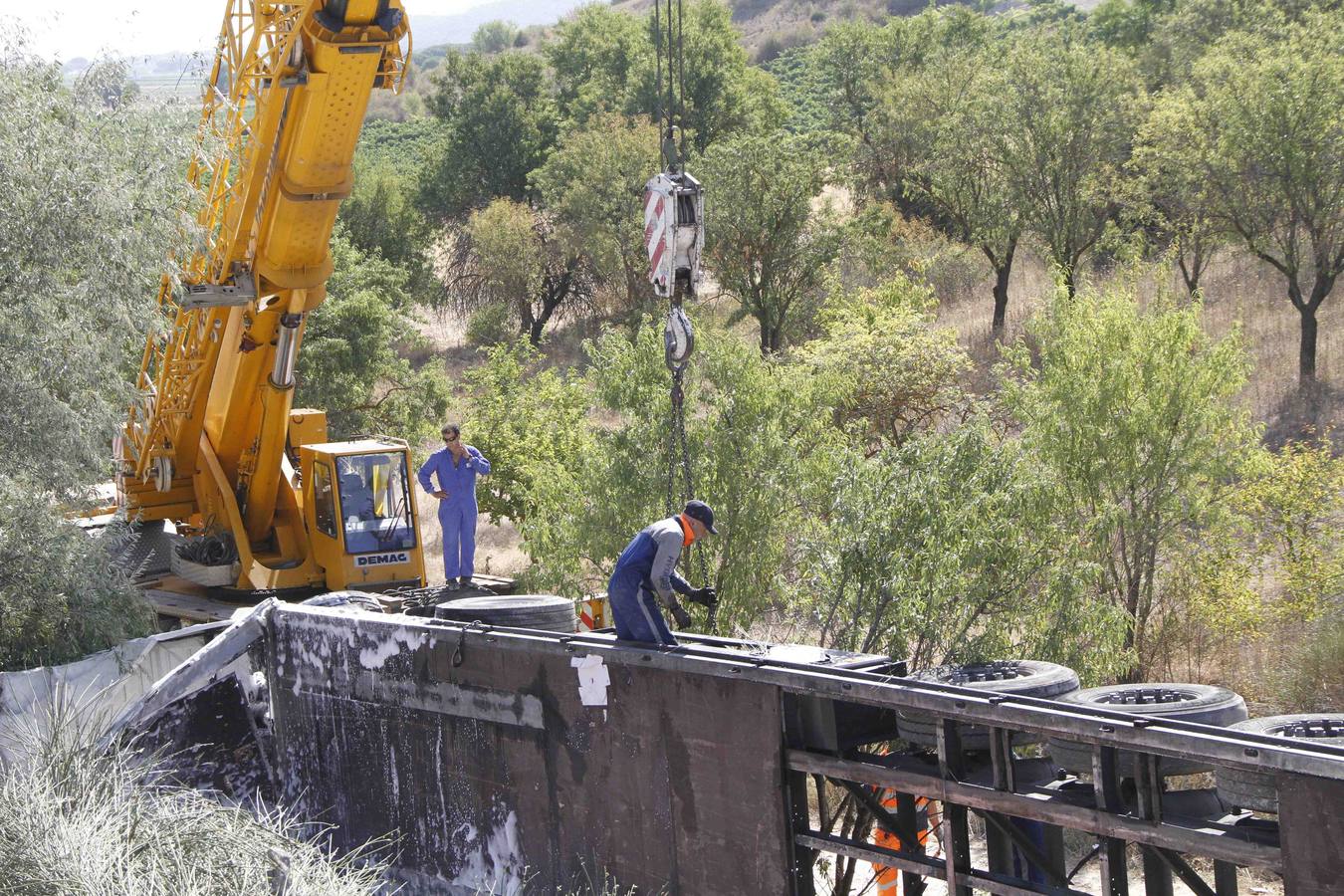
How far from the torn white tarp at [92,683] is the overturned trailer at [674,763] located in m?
0.61

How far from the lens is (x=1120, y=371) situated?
66.0 feet

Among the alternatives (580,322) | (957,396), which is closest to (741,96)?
(580,322)

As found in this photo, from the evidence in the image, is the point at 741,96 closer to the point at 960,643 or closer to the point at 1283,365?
the point at 1283,365

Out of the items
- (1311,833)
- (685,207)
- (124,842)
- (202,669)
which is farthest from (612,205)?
(1311,833)

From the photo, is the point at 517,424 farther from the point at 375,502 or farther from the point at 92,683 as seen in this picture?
the point at 92,683

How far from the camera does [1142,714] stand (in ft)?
24.4

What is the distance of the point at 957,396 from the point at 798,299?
26.2 feet

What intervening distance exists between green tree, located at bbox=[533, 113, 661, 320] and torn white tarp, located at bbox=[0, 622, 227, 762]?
29.9 metres

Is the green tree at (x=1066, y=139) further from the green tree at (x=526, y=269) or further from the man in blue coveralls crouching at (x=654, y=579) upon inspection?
the man in blue coveralls crouching at (x=654, y=579)

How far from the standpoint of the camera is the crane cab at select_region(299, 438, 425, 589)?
51.4ft

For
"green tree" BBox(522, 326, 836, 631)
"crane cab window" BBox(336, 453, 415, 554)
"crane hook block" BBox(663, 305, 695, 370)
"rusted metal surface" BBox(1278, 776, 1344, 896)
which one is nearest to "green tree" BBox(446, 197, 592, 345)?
"green tree" BBox(522, 326, 836, 631)

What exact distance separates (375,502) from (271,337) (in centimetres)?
215

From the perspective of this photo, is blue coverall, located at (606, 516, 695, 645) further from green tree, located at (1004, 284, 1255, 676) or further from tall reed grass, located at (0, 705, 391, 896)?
green tree, located at (1004, 284, 1255, 676)

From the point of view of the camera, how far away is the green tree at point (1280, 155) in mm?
28328
